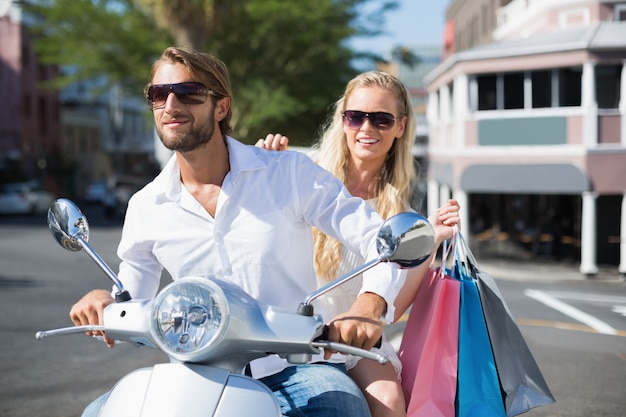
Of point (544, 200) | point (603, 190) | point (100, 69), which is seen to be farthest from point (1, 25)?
point (603, 190)

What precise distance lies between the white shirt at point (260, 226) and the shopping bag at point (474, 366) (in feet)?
1.48

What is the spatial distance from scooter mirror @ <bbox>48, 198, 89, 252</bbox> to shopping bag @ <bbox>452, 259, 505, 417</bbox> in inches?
51.7

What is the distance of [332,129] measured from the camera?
13.0 ft

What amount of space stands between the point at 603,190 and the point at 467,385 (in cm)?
2189

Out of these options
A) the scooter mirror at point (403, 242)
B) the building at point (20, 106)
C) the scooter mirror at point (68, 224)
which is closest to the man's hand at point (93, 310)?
the scooter mirror at point (68, 224)

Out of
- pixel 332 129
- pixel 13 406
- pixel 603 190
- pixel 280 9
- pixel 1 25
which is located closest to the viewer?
pixel 332 129

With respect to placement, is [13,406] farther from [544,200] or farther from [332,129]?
[544,200]

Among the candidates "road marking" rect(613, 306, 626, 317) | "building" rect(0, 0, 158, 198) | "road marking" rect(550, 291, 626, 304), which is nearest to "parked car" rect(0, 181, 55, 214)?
"building" rect(0, 0, 158, 198)

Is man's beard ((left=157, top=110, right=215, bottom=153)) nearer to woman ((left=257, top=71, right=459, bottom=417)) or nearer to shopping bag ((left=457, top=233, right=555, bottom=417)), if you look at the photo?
woman ((left=257, top=71, right=459, bottom=417))

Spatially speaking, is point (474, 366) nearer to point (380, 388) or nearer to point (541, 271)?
point (380, 388)

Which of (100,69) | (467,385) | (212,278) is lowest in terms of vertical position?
(467,385)

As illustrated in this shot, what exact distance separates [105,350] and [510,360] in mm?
5270

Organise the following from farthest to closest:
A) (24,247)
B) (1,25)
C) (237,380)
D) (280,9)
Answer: (1,25)
(280,9)
(24,247)
(237,380)

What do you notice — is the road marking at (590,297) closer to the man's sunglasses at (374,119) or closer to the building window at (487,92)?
the building window at (487,92)
